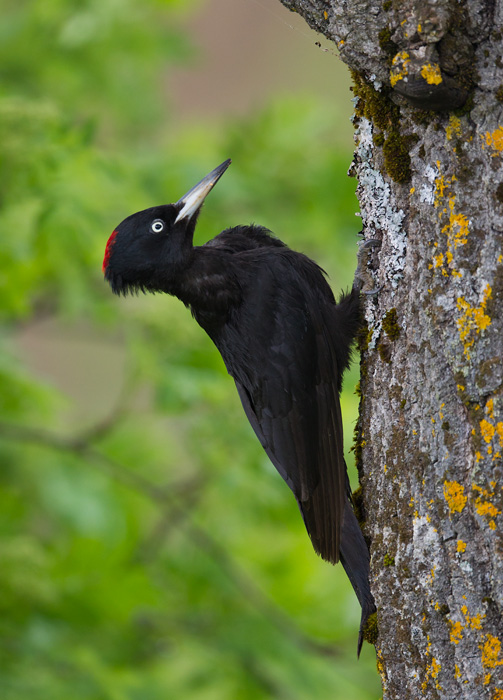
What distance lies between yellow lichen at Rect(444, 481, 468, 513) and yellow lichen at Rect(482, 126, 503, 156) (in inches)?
30.3

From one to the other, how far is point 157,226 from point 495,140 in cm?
145

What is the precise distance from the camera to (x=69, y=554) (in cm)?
421

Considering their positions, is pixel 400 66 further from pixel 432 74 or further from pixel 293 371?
pixel 293 371

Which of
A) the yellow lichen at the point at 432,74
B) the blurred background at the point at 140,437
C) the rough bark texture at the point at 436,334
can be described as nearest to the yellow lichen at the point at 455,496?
the rough bark texture at the point at 436,334

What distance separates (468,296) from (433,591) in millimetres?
722

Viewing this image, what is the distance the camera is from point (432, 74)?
1696 mm

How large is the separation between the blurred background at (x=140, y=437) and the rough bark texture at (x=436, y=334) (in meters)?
1.16

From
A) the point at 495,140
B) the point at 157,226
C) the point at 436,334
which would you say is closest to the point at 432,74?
the point at 495,140

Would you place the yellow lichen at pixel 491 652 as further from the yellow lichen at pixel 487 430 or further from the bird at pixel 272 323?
the bird at pixel 272 323

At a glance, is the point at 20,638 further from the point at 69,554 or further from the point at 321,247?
the point at 321,247

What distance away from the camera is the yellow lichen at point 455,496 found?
179 cm

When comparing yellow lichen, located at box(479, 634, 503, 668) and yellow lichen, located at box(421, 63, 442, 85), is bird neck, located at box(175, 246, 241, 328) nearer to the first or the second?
yellow lichen, located at box(421, 63, 442, 85)

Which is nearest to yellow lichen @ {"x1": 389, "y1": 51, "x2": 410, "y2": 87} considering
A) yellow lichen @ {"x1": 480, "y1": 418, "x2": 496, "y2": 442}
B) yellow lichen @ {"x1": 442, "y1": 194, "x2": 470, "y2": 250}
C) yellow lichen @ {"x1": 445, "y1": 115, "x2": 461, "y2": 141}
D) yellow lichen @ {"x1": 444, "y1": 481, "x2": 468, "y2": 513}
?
yellow lichen @ {"x1": 445, "y1": 115, "x2": 461, "y2": 141}

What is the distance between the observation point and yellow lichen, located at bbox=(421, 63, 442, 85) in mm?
1694
